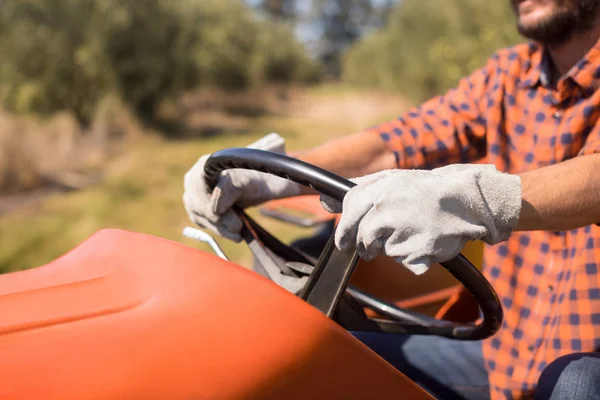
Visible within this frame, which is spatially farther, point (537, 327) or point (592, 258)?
point (537, 327)

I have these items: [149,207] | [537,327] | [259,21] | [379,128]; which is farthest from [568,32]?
[259,21]

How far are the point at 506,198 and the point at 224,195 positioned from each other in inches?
25.5

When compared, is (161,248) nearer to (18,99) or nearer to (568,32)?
(568,32)

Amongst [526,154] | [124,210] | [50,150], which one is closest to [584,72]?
Result: [526,154]

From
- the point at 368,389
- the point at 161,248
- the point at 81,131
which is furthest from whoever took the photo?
the point at 81,131

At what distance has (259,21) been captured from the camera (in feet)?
69.2

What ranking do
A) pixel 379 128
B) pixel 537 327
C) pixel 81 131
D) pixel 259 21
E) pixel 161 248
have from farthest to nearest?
1. pixel 259 21
2. pixel 81 131
3. pixel 379 128
4. pixel 537 327
5. pixel 161 248

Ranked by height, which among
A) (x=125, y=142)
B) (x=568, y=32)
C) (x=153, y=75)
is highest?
(x=568, y=32)

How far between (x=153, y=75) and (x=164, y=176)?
387 centimetres

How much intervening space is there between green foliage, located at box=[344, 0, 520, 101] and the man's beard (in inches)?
219

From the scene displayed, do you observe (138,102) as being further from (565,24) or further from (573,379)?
(573,379)

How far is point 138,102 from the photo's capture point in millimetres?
9281

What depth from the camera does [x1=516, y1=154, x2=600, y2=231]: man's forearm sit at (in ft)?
3.10

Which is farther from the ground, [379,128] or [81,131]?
[379,128]
